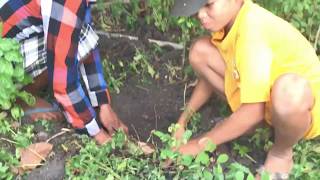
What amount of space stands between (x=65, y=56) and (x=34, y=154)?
1.64 feet

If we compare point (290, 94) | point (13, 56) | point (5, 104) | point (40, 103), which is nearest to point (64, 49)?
point (13, 56)

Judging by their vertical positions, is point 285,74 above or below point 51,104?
above

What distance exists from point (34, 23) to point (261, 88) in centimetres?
113

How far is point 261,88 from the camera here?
2.50 m

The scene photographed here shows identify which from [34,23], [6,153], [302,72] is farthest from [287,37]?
[6,153]

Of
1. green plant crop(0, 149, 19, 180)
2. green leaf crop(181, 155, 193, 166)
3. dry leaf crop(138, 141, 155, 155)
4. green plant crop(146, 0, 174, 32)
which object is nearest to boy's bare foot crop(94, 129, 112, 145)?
dry leaf crop(138, 141, 155, 155)

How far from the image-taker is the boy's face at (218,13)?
8.43 ft

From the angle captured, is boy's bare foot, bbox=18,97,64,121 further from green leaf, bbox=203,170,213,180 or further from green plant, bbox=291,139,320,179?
green plant, bbox=291,139,320,179

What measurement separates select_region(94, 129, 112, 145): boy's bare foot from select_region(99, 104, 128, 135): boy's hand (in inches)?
1.5

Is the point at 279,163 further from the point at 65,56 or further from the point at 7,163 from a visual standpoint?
the point at 7,163

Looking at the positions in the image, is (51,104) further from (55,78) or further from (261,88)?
(261,88)

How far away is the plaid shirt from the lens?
270 centimetres

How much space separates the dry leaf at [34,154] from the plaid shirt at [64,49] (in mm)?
178

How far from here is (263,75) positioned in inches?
98.0
